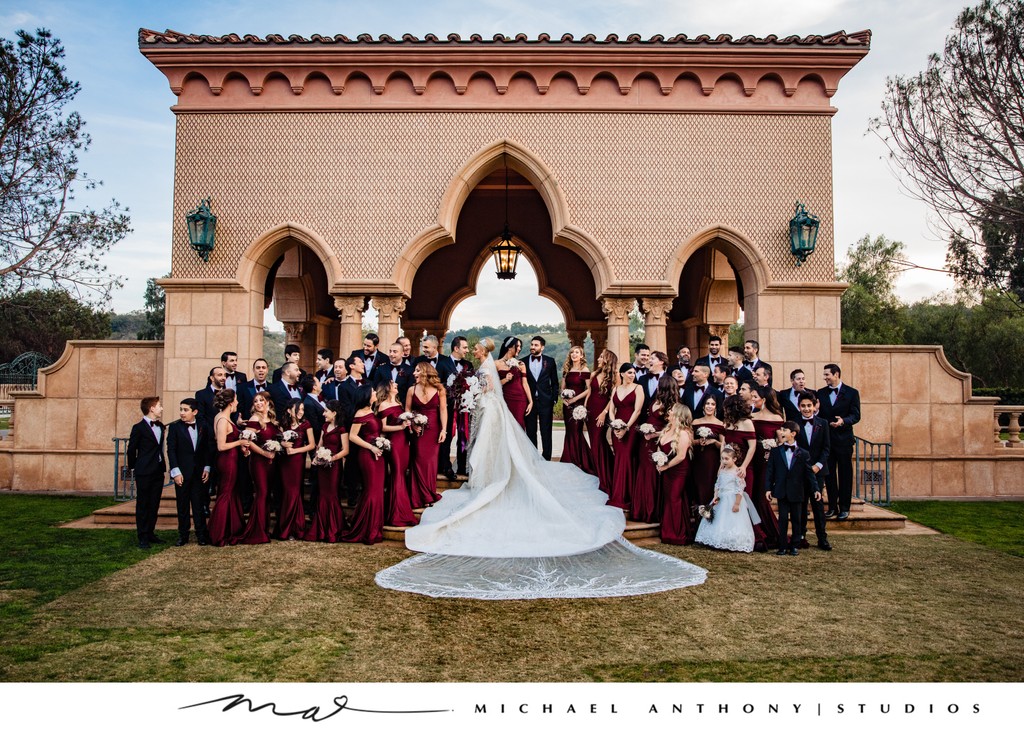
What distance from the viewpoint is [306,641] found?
14.7 ft

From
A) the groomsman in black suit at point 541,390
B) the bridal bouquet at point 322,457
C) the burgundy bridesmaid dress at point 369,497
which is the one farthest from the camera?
the groomsman in black suit at point 541,390

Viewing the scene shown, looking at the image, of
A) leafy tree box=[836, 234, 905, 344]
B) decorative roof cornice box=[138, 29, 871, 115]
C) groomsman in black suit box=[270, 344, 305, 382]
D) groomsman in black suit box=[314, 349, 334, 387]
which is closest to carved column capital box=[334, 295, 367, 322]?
groomsman in black suit box=[270, 344, 305, 382]

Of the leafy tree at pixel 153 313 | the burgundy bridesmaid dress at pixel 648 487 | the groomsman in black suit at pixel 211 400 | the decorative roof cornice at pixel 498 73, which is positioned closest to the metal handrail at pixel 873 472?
the burgundy bridesmaid dress at pixel 648 487

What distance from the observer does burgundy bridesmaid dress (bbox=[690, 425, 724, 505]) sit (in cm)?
739

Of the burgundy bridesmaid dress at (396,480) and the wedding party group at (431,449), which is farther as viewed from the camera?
the burgundy bridesmaid dress at (396,480)

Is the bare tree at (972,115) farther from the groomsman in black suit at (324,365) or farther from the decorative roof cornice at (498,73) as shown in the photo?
the groomsman in black suit at (324,365)

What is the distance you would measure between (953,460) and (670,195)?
20.2ft

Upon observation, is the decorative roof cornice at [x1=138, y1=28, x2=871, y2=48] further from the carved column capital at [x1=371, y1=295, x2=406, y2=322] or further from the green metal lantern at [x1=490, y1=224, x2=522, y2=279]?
the carved column capital at [x1=371, y1=295, x2=406, y2=322]

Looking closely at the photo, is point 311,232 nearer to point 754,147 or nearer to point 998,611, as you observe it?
point 754,147

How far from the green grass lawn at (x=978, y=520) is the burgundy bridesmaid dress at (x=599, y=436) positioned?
14.1 feet

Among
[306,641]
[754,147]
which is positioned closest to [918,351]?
[754,147]

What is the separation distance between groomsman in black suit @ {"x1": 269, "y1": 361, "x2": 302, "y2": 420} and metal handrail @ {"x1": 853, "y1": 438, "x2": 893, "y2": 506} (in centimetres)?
778

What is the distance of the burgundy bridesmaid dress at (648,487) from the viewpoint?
7.70 m

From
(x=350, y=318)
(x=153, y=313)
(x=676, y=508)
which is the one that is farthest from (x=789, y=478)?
(x=153, y=313)
